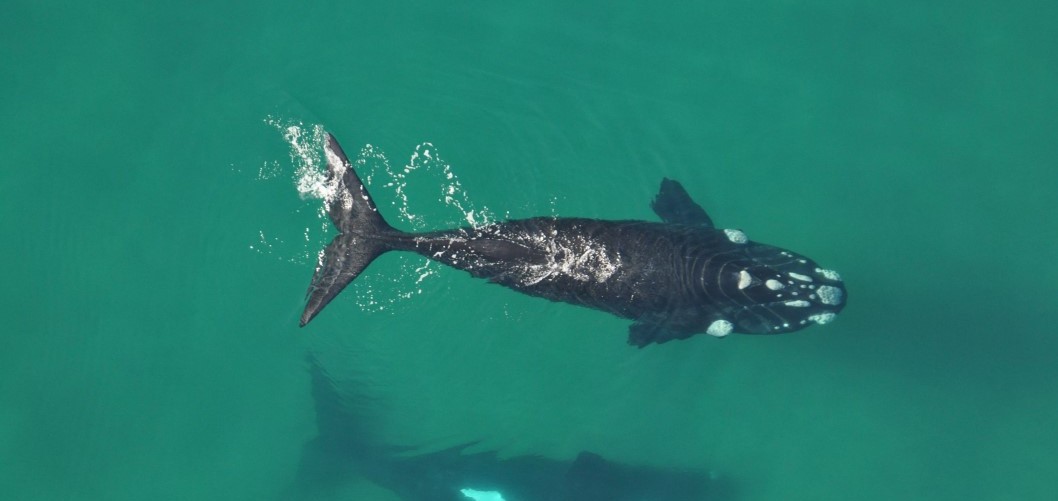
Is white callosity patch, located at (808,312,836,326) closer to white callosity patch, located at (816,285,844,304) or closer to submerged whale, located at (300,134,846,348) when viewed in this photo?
submerged whale, located at (300,134,846,348)

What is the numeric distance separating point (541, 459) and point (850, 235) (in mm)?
6248

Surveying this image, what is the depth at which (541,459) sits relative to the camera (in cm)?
1307

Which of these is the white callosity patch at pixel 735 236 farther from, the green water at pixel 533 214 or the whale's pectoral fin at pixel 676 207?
the green water at pixel 533 214

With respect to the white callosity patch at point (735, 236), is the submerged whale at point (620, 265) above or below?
below

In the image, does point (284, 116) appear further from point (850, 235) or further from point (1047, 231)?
point (1047, 231)

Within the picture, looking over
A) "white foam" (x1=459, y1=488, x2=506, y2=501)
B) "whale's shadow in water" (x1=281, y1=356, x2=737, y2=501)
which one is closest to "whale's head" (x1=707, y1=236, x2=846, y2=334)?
"whale's shadow in water" (x1=281, y1=356, x2=737, y2=501)

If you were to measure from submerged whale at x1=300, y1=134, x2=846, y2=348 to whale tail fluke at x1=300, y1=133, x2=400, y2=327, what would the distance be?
0.5 inches

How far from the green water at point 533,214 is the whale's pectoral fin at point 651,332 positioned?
950 millimetres

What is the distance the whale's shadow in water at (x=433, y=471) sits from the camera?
12938 millimetres

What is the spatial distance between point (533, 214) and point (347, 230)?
2999 millimetres

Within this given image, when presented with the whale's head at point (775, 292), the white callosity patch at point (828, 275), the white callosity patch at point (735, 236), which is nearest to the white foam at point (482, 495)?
the whale's head at point (775, 292)

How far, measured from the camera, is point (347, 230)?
11.3 metres

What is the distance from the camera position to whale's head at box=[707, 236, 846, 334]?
1094 cm

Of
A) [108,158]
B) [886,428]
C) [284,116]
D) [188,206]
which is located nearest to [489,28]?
[284,116]
